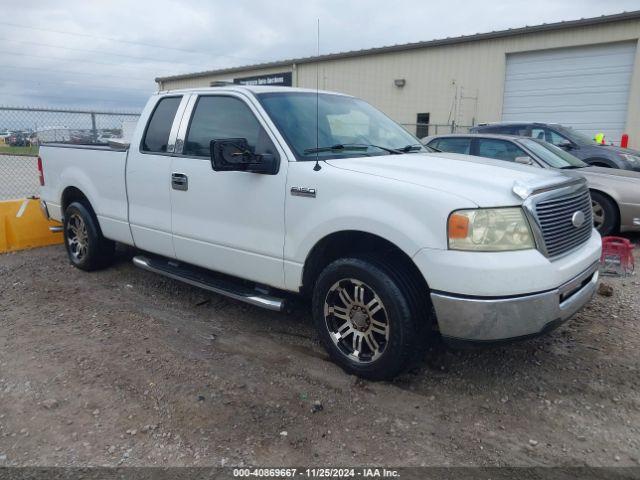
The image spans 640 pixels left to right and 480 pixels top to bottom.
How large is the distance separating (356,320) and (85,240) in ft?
12.5

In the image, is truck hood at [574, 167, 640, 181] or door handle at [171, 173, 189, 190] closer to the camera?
door handle at [171, 173, 189, 190]

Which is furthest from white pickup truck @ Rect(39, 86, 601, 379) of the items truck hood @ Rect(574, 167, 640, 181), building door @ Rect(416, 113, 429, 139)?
building door @ Rect(416, 113, 429, 139)

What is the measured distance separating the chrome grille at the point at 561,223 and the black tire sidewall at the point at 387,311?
0.93 metres

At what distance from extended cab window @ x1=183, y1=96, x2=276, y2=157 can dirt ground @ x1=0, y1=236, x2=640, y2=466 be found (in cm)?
156

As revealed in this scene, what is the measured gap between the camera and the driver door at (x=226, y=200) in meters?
3.87

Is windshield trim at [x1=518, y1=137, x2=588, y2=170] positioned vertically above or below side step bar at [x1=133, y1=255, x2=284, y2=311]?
above

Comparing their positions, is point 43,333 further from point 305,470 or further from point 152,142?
point 305,470

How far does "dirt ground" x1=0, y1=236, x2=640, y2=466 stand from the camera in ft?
9.32

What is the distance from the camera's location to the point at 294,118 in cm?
408

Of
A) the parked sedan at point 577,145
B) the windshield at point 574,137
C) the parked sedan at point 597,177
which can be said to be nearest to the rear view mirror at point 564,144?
the parked sedan at point 577,145

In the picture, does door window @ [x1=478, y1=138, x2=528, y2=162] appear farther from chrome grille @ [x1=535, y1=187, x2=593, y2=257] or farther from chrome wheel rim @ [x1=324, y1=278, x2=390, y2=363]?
chrome wheel rim @ [x1=324, y1=278, x2=390, y2=363]

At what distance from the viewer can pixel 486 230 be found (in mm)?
2955

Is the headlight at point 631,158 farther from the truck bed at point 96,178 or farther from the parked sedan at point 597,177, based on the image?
the truck bed at point 96,178

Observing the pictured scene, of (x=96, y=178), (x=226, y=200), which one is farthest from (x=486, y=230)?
(x=96, y=178)
